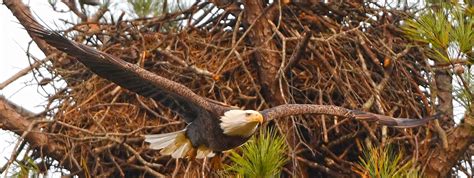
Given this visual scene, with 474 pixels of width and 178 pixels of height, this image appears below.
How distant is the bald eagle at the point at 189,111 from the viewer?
3830 mm

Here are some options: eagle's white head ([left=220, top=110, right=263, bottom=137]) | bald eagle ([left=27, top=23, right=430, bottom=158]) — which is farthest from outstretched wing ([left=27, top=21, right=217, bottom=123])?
eagle's white head ([left=220, top=110, right=263, bottom=137])

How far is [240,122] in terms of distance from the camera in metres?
3.93

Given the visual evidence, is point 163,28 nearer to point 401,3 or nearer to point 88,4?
point 88,4

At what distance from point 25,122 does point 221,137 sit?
758 millimetres

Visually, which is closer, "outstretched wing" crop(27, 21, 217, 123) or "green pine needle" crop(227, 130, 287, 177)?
"green pine needle" crop(227, 130, 287, 177)

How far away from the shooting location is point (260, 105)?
420cm

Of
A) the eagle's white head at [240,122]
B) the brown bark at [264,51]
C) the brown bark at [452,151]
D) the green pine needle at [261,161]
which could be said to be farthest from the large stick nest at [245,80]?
the green pine needle at [261,161]

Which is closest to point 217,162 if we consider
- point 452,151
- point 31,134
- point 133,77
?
point 133,77

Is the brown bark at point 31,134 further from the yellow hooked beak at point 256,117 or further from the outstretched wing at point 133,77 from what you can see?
the yellow hooked beak at point 256,117

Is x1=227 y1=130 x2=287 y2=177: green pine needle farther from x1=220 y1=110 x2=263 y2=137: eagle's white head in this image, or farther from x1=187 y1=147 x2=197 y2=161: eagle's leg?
x1=187 y1=147 x2=197 y2=161: eagle's leg

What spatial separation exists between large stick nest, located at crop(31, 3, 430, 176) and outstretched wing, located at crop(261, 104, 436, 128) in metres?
0.13

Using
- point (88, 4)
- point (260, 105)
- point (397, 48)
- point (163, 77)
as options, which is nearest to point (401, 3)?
point (397, 48)

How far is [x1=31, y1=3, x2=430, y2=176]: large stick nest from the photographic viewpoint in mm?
4090

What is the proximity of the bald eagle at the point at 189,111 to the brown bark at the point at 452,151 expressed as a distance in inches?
12.0
